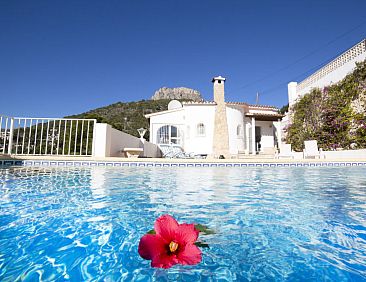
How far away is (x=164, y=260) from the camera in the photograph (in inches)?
27.4

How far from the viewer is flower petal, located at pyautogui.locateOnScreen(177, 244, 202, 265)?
70 cm

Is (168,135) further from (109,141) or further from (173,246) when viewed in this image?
(173,246)

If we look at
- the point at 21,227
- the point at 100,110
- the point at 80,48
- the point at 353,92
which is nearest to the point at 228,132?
the point at 353,92

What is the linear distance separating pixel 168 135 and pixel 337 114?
1189 cm

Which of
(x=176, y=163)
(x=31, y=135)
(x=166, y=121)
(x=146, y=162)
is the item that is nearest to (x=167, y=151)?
(x=166, y=121)

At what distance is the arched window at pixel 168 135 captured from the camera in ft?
59.7

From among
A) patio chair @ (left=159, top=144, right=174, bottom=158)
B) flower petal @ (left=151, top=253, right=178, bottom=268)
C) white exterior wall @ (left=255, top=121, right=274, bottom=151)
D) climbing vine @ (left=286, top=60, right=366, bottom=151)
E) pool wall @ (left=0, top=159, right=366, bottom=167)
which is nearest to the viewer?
flower petal @ (left=151, top=253, right=178, bottom=268)

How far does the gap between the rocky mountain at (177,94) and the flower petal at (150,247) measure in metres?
62.8

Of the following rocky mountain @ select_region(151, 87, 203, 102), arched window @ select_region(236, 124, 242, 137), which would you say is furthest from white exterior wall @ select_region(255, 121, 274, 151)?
rocky mountain @ select_region(151, 87, 203, 102)

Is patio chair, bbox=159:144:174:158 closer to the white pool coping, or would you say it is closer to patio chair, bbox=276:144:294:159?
the white pool coping

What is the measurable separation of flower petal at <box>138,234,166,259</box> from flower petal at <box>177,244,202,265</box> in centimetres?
7

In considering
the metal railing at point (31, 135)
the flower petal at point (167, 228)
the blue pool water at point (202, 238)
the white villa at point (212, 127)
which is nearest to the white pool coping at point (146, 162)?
the metal railing at point (31, 135)

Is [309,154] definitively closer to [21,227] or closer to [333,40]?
[333,40]

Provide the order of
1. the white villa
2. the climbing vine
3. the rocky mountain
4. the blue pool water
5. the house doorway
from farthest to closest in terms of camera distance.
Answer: the rocky mountain, the house doorway, the white villa, the climbing vine, the blue pool water
